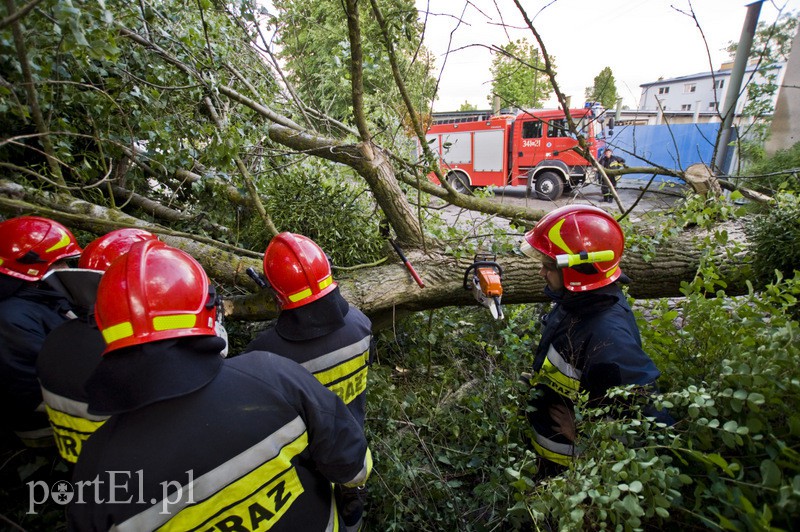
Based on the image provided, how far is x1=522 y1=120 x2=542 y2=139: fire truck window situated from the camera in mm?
12469

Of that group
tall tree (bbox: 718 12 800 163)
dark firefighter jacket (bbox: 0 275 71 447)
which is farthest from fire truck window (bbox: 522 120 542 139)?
dark firefighter jacket (bbox: 0 275 71 447)

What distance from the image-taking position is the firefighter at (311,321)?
1.87 m

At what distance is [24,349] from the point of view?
208cm

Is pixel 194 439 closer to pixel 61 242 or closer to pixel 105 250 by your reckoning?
pixel 105 250

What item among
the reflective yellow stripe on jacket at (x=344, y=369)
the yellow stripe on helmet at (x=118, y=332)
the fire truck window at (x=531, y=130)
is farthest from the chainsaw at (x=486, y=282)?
the fire truck window at (x=531, y=130)

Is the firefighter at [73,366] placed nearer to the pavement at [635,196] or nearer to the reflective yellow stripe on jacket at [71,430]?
the reflective yellow stripe on jacket at [71,430]

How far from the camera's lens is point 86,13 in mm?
1810

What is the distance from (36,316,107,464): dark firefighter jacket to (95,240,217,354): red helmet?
680mm

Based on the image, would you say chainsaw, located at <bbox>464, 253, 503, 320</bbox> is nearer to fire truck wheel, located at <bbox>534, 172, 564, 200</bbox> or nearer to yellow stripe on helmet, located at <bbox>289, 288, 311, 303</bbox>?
yellow stripe on helmet, located at <bbox>289, 288, 311, 303</bbox>

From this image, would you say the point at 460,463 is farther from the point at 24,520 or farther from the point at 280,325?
the point at 24,520

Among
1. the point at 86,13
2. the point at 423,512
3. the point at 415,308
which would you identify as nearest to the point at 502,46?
the point at 415,308

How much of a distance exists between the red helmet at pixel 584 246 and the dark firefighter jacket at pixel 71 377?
2.19 m

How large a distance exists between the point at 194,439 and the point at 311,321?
34.3 inches

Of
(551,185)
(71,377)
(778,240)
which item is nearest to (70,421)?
(71,377)
